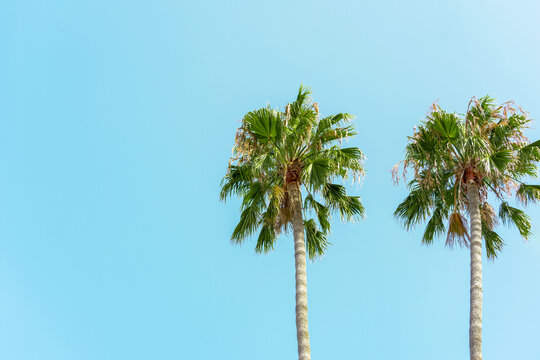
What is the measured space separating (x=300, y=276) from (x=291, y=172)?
301 centimetres

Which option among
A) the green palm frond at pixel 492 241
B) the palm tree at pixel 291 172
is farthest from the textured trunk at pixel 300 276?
the green palm frond at pixel 492 241

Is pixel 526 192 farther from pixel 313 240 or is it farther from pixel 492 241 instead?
pixel 313 240

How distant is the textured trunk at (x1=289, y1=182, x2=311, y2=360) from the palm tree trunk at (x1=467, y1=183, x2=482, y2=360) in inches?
157

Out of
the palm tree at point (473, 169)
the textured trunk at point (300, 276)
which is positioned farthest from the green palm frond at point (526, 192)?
the textured trunk at point (300, 276)

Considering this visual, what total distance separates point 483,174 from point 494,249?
2701mm

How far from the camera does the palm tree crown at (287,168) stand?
64.1ft

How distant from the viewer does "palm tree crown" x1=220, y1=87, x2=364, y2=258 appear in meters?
19.5

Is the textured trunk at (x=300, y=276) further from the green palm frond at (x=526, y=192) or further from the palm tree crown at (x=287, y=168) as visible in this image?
the green palm frond at (x=526, y=192)

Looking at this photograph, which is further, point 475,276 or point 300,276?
point 475,276

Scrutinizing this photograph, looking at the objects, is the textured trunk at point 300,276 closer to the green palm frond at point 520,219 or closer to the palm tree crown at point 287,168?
the palm tree crown at point 287,168

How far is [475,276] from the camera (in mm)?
18547

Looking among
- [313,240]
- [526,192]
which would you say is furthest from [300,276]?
[526,192]

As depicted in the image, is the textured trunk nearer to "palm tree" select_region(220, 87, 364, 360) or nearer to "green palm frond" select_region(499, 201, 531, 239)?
"palm tree" select_region(220, 87, 364, 360)

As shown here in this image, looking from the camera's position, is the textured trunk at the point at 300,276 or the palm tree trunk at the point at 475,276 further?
the palm tree trunk at the point at 475,276
